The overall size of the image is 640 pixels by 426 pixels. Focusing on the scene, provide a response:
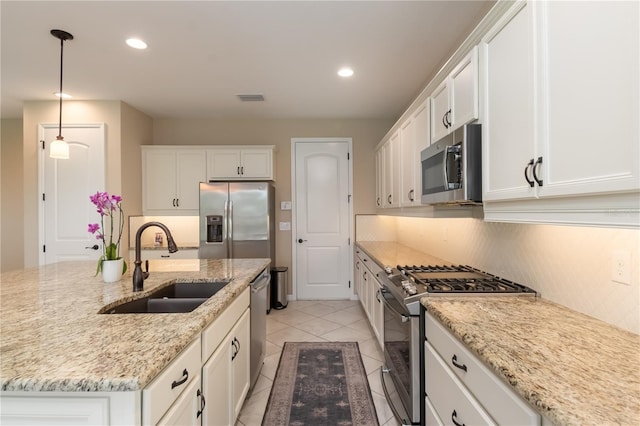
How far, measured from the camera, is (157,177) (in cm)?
426

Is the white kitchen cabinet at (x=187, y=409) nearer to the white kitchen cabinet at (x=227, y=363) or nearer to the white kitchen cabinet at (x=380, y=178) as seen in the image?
the white kitchen cabinet at (x=227, y=363)

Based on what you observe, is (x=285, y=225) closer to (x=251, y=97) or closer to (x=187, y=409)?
(x=251, y=97)

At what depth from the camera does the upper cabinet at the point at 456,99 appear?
1562 mm

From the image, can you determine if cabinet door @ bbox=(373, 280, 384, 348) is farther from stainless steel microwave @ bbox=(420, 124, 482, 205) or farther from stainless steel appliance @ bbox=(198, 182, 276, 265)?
stainless steel appliance @ bbox=(198, 182, 276, 265)

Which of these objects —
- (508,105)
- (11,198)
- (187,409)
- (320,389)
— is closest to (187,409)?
(187,409)

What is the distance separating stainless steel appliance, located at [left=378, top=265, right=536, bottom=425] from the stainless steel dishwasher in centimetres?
96

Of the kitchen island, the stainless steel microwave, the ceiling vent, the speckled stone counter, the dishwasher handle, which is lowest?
the dishwasher handle

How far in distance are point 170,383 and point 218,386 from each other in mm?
560

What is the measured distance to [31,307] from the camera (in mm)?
1350

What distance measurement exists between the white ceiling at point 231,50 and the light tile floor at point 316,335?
2766mm

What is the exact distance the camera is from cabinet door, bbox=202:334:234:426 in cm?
131

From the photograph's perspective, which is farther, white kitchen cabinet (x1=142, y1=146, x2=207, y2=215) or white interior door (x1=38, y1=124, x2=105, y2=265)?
white kitchen cabinet (x1=142, y1=146, x2=207, y2=215)

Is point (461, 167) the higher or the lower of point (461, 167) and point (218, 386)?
the higher

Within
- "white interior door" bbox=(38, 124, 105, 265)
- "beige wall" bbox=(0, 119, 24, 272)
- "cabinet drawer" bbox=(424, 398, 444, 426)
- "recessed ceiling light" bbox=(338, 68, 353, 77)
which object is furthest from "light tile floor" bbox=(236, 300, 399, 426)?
"beige wall" bbox=(0, 119, 24, 272)
